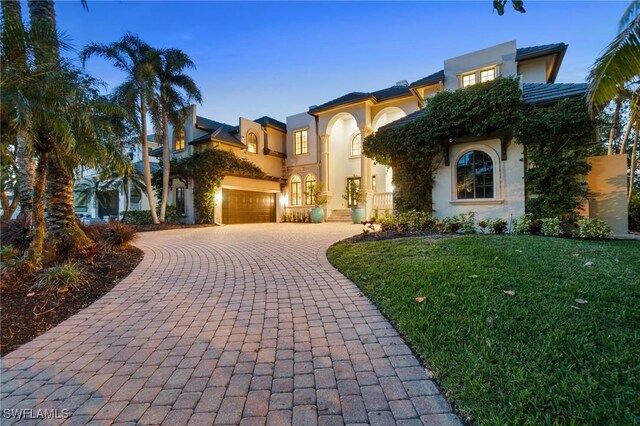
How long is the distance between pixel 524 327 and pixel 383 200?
47.3 ft

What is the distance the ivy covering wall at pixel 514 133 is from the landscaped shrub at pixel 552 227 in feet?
1.52

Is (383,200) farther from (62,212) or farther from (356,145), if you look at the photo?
(62,212)

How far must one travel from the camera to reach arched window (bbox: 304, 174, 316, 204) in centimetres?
1960

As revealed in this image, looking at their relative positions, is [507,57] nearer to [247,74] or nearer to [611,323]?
[247,74]

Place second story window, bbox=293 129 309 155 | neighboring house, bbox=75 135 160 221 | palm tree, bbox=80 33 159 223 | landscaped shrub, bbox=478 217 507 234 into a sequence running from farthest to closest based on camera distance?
second story window, bbox=293 129 309 155
neighboring house, bbox=75 135 160 221
palm tree, bbox=80 33 159 223
landscaped shrub, bbox=478 217 507 234

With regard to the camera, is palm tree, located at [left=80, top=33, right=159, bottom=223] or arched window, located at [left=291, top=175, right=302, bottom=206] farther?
arched window, located at [left=291, top=175, right=302, bottom=206]

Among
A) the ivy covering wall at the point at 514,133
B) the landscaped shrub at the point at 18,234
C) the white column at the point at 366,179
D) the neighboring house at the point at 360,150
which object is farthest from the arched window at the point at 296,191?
the landscaped shrub at the point at 18,234

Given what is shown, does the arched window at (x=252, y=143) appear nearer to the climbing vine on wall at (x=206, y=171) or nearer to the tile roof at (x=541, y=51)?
the climbing vine on wall at (x=206, y=171)

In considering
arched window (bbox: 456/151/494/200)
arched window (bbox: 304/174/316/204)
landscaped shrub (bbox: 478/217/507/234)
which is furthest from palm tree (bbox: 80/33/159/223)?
landscaped shrub (bbox: 478/217/507/234)

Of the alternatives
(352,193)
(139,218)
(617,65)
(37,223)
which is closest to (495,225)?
(617,65)

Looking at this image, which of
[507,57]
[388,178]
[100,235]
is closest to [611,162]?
[507,57]

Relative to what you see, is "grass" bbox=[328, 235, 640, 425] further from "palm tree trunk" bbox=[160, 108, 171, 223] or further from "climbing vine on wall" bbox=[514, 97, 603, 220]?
"palm tree trunk" bbox=[160, 108, 171, 223]

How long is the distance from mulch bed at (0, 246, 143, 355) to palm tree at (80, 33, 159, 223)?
11916 millimetres

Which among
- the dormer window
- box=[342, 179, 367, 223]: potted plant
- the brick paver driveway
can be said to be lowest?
the brick paver driveway
